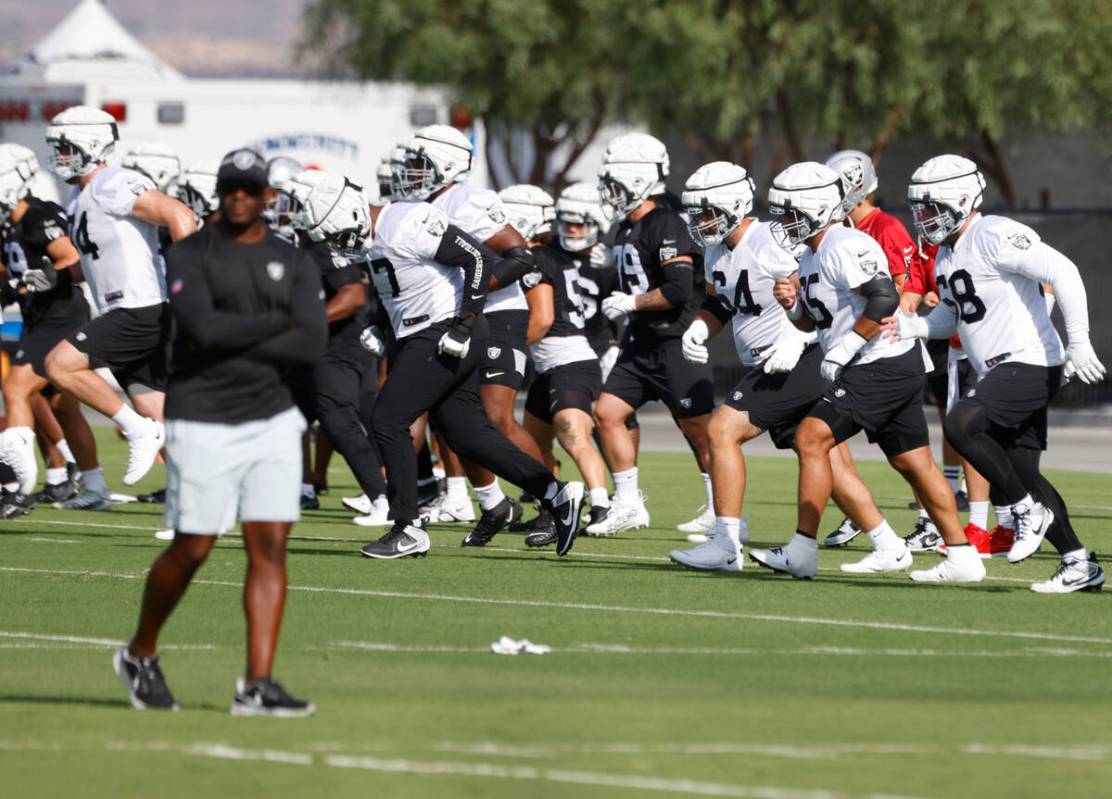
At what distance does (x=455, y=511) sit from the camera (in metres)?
14.6

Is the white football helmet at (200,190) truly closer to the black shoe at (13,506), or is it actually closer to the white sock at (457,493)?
the black shoe at (13,506)

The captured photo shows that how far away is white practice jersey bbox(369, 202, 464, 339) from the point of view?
1178cm

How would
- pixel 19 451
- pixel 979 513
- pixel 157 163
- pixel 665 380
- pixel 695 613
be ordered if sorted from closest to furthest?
1. pixel 695 613
2. pixel 979 513
3. pixel 665 380
4. pixel 19 451
5. pixel 157 163

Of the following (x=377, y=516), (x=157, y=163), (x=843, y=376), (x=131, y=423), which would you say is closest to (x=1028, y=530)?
(x=843, y=376)

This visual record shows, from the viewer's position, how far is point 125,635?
9328 mm

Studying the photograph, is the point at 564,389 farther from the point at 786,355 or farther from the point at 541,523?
the point at 786,355

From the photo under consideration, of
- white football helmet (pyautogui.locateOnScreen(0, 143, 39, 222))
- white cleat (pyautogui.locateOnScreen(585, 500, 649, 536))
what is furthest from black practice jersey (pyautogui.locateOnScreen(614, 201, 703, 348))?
white football helmet (pyautogui.locateOnScreen(0, 143, 39, 222))

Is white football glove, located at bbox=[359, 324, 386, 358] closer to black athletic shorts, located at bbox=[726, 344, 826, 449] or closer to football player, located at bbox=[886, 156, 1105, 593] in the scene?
black athletic shorts, located at bbox=[726, 344, 826, 449]

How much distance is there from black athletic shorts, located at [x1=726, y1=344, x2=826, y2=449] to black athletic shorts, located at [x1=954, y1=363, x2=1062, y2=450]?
3.10ft

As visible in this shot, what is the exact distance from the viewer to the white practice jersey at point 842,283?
35.6 feet

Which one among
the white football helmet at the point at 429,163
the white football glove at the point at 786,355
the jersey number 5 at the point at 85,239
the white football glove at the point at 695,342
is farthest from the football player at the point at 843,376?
the jersey number 5 at the point at 85,239

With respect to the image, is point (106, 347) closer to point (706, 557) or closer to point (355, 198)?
point (355, 198)

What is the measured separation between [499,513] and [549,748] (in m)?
6.03

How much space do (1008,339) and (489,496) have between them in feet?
11.5
